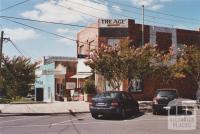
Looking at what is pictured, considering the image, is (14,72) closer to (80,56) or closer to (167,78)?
(80,56)

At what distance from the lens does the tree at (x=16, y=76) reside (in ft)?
198

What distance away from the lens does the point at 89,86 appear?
123 ft

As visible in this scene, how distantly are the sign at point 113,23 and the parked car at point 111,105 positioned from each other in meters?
15.6

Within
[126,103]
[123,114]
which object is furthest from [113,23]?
[123,114]

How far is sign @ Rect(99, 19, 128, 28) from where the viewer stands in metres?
39.1

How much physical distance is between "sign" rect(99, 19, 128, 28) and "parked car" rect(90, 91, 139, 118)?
15.6 metres

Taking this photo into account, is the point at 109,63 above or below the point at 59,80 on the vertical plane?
above

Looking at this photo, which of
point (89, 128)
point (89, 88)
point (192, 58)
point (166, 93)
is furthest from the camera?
point (192, 58)

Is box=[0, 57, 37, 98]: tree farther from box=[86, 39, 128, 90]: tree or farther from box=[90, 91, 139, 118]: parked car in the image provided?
box=[90, 91, 139, 118]: parked car

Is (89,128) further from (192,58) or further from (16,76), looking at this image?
(16,76)

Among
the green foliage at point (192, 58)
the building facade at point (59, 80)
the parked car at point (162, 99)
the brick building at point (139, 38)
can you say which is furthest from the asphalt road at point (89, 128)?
the building facade at point (59, 80)

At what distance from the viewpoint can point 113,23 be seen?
128 feet

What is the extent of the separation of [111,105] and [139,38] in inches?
703

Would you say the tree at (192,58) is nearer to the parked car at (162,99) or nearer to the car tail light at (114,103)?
the parked car at (162,99)
